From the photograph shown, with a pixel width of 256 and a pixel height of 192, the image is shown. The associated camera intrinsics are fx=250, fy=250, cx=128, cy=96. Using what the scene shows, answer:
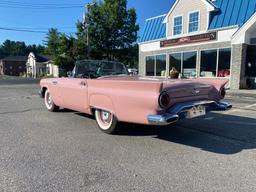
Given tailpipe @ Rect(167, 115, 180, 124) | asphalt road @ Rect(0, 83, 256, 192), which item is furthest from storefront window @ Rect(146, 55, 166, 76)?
tailpipe @ Rect(167, 115, 180, 124)

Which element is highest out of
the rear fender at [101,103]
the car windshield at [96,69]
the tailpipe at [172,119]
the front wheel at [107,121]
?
the car windshield at [96,69]

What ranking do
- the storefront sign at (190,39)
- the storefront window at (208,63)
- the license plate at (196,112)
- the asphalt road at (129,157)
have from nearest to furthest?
the asphalt road at (129,157)
the license plate at (196,112)
the storefront sign at (190,39)
the storefront window at (208,63)

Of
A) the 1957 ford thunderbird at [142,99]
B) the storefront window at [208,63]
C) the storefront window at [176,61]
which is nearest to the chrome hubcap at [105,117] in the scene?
the 1957 ford thunderbird at [142,99]

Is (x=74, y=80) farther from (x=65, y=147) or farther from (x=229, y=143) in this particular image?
(x=229, y=143)

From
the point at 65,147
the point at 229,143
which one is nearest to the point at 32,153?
the point at 65,147

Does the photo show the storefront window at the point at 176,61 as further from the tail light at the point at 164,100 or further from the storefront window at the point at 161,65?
the tail light at the point at 164,100

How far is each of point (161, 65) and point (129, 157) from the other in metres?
17.8

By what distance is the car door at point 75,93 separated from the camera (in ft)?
17.7

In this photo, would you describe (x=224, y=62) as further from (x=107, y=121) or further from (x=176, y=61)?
(x=107, y=121)

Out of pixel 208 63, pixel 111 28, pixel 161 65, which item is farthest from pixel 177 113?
pixel 111 28

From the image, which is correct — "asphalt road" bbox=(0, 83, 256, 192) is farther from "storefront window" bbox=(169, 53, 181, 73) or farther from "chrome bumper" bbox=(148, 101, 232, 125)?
"storefront window" bbox=(169, 53, 181, 73)

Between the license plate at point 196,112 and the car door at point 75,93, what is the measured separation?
2.20 metres

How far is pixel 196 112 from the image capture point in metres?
4.49

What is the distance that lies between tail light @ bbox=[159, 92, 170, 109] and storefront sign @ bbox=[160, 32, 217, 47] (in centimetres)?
1412
